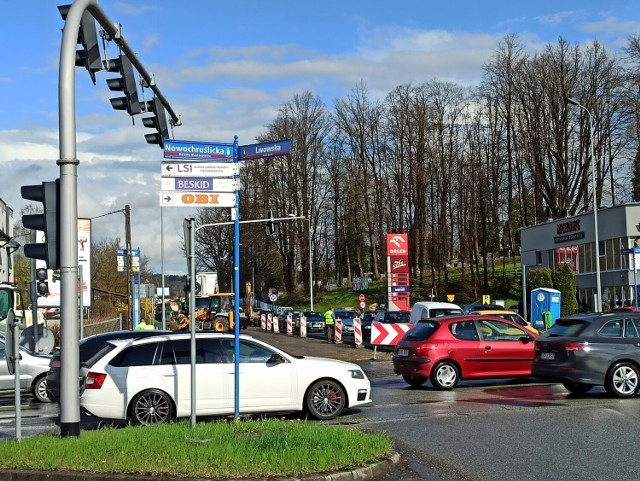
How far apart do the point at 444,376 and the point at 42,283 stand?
913cm

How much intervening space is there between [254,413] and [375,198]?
6647 cm

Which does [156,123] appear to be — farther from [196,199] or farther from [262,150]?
[196,199]

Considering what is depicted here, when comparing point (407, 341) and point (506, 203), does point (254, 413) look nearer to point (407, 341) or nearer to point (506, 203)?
point (407, 341)

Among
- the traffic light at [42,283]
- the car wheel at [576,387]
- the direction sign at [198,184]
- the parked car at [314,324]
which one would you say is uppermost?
the direction sign at [198,184]

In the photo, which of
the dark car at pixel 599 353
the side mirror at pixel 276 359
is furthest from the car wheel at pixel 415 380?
the side mirror at pixel 276 359

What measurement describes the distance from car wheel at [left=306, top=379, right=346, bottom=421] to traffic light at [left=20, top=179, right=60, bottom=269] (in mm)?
5427

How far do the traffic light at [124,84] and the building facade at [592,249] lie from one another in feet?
122

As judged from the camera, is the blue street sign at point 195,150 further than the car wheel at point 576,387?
No

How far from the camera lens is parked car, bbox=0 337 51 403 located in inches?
768

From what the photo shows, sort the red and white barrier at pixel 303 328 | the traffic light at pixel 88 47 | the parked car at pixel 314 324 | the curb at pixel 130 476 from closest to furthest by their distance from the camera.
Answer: the curb at pixel 130 476 < the traffic light at pixel 88 47 < the red and white barrier at pixel 303 328 < the parked car at pixel 314 324

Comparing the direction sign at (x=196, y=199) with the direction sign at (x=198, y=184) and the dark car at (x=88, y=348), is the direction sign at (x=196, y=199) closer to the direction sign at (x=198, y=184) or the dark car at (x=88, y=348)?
the direction sign at (x=198, y=184)

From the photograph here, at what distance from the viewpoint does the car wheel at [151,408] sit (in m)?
13.1

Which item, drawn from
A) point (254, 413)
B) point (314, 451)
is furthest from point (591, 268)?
point (314, 451)

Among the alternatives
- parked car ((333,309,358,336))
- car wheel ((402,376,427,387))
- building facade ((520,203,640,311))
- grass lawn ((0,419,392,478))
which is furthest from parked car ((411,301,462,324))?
grass lawn ((0,419,392,478))
